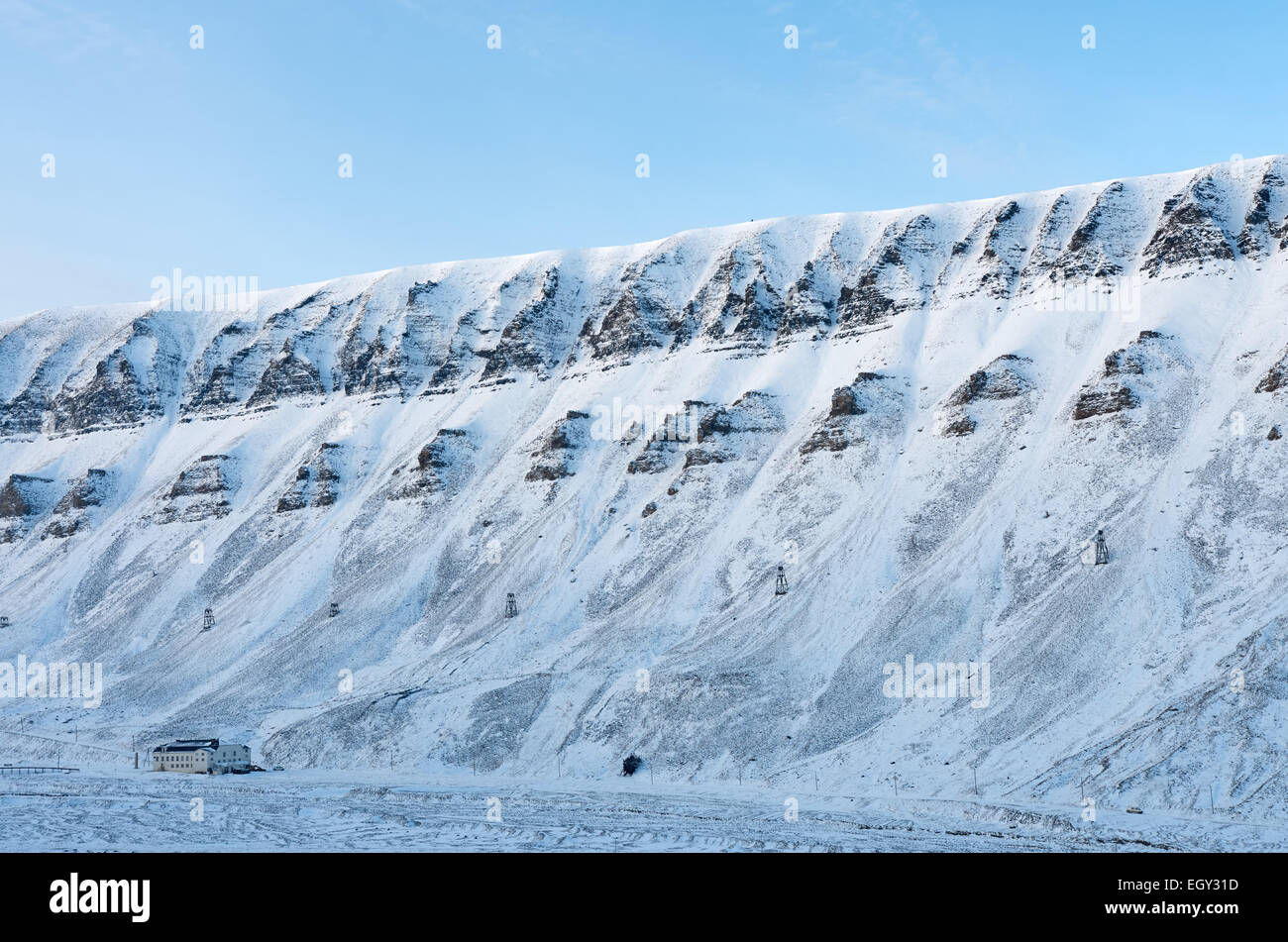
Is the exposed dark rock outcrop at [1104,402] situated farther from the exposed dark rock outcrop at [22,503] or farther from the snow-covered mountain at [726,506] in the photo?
the exposed dark rock outcrop at [22,503]

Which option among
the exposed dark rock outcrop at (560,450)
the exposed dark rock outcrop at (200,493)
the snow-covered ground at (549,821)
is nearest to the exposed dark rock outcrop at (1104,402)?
the snow-covered ground at (549,821)

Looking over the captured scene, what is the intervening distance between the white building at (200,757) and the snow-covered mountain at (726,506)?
468 centimetres

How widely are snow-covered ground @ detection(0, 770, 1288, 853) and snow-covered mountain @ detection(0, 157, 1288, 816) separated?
4923 mm

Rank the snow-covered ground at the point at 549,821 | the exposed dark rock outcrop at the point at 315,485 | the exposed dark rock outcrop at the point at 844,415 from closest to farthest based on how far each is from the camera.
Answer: the snow-covered ground at the point at 549,821, the exposed dark rock outcrop at the point at 844,415, the exposed dark rock outcrop at the point at 315,485

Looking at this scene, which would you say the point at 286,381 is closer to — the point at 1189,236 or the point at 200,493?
the point at 200,493

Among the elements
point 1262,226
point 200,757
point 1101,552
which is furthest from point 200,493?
point 1262,226

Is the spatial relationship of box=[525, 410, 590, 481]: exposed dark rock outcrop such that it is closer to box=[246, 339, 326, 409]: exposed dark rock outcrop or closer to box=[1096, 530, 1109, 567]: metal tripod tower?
box=[246, 339, 326, 409]: exposed dark rock outcrop

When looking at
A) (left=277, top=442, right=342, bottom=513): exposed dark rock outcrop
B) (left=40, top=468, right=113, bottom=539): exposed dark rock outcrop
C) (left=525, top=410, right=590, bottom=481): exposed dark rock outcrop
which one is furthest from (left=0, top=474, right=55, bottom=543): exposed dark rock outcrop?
(left=525, top=410, right=590, bottom=481): exposed dark rock outcrop

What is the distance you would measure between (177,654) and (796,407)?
215ft

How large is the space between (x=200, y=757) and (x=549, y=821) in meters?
40.0

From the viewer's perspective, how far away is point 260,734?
9100 cm

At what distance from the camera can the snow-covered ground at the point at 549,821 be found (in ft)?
153

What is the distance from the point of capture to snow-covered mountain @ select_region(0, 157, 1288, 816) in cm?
7175

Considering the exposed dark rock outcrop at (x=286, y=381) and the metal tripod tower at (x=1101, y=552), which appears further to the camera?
the exposed dark rock outcrop at (x=286, y=381)
